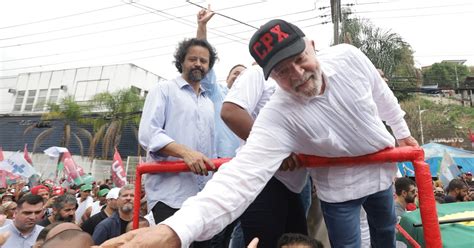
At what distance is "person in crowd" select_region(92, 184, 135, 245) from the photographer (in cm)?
503

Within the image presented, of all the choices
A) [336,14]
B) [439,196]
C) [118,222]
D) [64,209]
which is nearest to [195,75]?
[118,222]

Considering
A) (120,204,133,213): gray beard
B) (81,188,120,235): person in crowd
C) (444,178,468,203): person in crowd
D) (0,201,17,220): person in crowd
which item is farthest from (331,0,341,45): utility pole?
(0,201,17,220): person in crowd

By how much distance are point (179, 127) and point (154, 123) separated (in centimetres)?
16

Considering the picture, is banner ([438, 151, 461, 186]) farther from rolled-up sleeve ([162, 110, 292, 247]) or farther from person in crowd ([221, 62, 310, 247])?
rolled-up sleeve ([162, 110, 292, 247])

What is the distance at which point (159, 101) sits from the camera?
2602 millimetres

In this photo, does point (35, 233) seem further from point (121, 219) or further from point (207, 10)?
point (207, 10)

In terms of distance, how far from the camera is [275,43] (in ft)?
5.58

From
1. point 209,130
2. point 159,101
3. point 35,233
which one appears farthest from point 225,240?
point 35,233

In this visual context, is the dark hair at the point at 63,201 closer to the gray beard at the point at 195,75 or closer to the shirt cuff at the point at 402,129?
the gray beard at the point at 195,75

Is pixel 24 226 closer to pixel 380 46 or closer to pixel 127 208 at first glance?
pixel 127 208

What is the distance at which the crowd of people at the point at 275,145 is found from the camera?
164 cm

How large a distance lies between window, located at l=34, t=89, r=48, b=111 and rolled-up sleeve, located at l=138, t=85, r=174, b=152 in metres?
38.5

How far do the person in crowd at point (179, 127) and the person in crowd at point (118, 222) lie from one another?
2686mm

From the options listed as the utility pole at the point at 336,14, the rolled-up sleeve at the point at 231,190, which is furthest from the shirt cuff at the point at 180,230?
the utility pole at the point at 336,14
